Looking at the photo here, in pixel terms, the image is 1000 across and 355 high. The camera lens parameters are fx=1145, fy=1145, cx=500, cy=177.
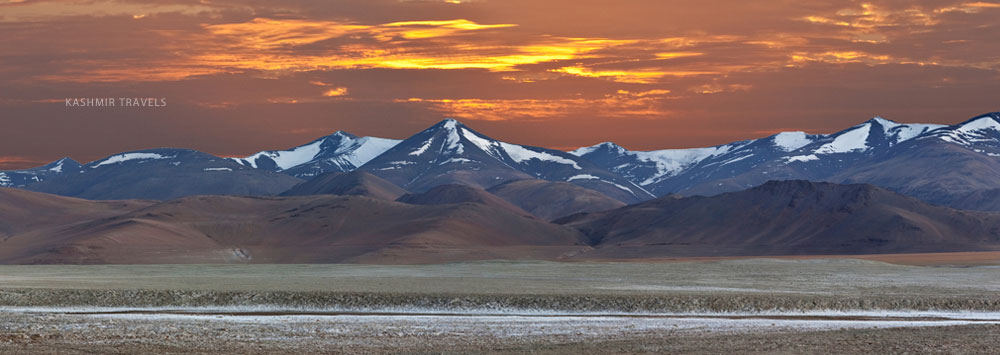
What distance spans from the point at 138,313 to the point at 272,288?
445 inches

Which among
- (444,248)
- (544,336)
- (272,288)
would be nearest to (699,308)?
(544,336)

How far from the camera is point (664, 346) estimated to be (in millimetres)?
36188

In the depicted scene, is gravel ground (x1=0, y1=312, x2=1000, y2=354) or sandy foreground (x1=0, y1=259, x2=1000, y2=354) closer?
gravel ground (x1=0, y1=312, x2=1000, y2=354)

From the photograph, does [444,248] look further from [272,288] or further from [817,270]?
[272,288]

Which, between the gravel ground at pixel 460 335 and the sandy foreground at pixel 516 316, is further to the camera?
the sandy foreground at pixel 516 316

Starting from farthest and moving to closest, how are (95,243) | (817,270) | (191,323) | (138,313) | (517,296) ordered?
(95,243) < (817,270) < (517,296) < (138,313) < (191,323)

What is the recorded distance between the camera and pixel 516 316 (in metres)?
50.3

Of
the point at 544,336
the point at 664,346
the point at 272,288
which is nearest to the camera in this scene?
the point at 664,346

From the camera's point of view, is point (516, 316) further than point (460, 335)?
Yes

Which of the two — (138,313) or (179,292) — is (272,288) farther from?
(138,313)

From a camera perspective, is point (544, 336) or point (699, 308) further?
point (699, 308)

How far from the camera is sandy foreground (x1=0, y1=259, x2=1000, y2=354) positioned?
122 ft

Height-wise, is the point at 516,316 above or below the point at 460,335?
below

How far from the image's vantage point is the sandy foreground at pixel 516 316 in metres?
37.1
